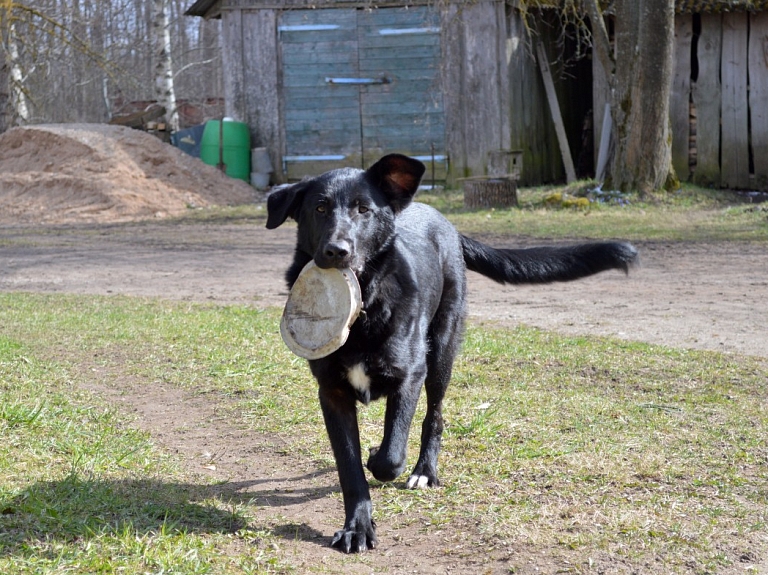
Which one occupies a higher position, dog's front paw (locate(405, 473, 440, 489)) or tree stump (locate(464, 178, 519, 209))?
tree stump (locate(464, 178, 519, 209))

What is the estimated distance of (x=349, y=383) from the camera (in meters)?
3.75

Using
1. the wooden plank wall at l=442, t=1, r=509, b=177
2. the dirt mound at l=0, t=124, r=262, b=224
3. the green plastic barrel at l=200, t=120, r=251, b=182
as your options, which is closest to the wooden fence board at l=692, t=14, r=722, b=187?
the wooden plank wall at l=442, t=1, r=509, b=177

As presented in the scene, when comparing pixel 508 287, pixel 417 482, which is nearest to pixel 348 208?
pixel 417 482

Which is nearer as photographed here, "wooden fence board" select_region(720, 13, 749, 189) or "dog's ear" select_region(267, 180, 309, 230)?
"dog's ear" select_region(267, 180, 309, 230)

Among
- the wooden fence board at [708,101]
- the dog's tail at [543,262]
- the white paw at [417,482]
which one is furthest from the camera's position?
the wooden fence board at [708,101]

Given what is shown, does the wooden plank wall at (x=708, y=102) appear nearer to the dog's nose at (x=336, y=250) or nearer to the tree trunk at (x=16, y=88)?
the tree trunk at (x=16, y=88)

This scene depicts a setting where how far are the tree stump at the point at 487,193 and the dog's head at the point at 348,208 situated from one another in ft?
39.7

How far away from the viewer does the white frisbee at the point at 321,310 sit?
3600 millimetres

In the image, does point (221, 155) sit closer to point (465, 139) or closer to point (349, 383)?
point (465, 139)

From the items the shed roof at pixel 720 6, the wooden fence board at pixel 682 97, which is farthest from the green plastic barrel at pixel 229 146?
the shed roof at pixel 720 6

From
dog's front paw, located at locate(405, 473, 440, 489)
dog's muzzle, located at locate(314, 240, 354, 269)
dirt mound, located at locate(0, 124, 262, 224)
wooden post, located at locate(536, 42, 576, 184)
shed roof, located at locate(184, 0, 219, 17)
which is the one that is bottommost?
dog's front paw, located at locate(405, 473, 440, 489)

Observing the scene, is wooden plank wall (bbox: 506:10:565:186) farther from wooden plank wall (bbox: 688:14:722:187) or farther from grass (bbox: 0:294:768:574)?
grass (bbox: 0:294:768:574)

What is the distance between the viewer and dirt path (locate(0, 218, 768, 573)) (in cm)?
341

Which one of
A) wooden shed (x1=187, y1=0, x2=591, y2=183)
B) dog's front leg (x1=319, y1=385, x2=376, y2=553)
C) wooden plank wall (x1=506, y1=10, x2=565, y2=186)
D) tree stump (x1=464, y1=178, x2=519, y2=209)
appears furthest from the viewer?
wooden plank wall (x1=506, y1=10, x2=565, y2=186)
